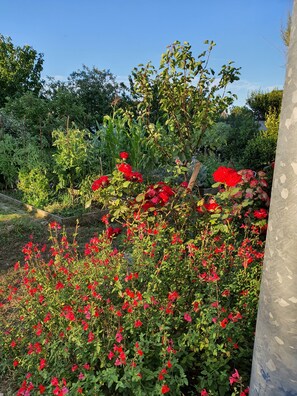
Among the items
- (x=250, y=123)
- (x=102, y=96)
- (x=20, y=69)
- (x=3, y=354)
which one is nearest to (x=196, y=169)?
(x=3, y=354)

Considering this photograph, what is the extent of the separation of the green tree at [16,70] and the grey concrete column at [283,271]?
55.4 feet

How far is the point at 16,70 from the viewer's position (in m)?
17.3

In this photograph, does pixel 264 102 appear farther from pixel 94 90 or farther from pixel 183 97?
pixel 183 97

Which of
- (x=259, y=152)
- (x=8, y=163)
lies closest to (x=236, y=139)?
(x=259, y=152)

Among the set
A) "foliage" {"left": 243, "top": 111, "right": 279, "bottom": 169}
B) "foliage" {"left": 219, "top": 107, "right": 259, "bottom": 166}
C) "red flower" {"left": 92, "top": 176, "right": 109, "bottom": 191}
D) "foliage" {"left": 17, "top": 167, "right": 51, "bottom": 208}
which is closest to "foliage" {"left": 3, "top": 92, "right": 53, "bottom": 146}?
"foliage" {"left": 17, "top": 167, "right": 51, "bottom": 208}

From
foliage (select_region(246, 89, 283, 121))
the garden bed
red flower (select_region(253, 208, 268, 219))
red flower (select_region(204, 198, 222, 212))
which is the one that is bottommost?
the garden bed

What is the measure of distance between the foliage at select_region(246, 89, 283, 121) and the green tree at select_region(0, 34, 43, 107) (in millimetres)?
10349

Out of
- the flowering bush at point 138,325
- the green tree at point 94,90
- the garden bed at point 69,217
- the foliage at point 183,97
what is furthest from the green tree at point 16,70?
the flowering bush at point 138,325

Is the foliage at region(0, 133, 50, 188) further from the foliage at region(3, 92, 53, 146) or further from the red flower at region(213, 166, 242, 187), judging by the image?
the red flower at region(213, 166, 242, 187)

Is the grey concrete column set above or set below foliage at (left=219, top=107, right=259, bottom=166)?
below

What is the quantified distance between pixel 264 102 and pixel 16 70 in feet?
37.9

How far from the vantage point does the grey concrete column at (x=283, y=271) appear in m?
1.18

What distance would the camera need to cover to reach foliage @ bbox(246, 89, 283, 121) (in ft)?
56.0

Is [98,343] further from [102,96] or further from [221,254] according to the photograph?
[102,96]
